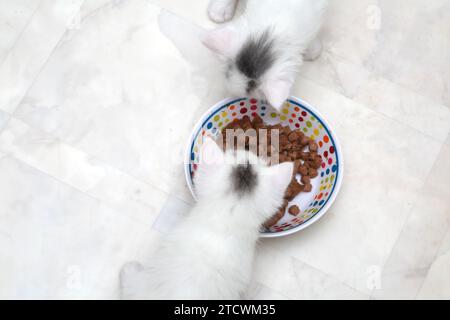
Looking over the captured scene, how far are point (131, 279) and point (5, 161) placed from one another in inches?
27.0

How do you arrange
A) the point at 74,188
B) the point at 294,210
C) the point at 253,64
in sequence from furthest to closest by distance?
the point at 74,188 < the point at 294,210 < the point at 253,64

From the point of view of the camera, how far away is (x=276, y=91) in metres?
1.21

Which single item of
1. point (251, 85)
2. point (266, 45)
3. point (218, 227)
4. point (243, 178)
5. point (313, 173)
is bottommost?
point (218, 227)

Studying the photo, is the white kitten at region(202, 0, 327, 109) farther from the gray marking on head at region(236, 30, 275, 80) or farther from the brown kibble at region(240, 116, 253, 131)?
the brown kibble at region(240, 116, 253, 131)

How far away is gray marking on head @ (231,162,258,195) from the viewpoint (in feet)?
3.61

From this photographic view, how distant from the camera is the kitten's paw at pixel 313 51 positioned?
160 cm

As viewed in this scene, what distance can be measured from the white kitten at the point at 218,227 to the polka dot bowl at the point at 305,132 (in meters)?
0.18

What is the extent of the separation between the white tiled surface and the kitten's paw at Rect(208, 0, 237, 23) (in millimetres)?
56

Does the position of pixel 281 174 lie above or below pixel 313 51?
below

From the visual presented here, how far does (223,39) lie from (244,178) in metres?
0.45

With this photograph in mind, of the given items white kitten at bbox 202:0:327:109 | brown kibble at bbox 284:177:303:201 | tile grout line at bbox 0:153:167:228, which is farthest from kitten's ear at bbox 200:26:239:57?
tile grout line at bbox 0:153:167:228

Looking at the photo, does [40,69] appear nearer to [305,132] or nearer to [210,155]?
[210,155]

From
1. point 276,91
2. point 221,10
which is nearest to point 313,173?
point 276,91
